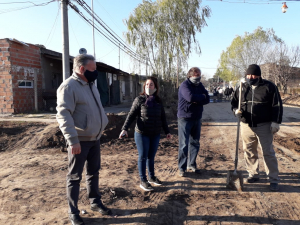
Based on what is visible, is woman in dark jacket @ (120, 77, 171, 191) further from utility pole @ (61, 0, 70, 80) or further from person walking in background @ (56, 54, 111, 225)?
utility pole @ (61, 0, 70, 80)

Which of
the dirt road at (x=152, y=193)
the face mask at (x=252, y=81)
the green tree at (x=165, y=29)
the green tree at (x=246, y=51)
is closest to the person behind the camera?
the dirt road at (x=152, y=193)

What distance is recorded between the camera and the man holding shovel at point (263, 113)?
3.82 m

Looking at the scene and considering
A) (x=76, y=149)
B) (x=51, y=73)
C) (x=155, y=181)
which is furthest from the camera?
(x=51, y=73)

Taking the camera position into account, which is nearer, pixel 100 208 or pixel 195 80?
pixel 100 208

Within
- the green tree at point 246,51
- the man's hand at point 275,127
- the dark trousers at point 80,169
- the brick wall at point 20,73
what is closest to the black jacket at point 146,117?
the dark trousers at point 80,169

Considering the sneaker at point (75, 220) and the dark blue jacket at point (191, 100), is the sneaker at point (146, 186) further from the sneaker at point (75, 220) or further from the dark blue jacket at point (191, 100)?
the dark blue jacket at point (191, 100)

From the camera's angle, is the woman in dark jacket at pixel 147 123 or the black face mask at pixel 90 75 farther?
the woman in dark jacket at pixel 147 123

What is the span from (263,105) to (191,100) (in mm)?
1124

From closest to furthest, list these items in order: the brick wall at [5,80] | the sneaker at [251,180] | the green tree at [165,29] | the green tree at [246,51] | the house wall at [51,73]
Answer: the sneaker at [251,180], the brick wall at [5,80], the house wall at [51,73], the green tree at [165,29], the green tree at [246,51]

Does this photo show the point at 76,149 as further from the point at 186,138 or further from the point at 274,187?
the point at 274,187

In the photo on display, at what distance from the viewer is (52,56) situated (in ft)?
42.4

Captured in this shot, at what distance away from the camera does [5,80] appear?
10.9 metres

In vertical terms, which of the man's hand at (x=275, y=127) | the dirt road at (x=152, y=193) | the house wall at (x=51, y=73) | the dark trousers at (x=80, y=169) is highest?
the house wall at (x=51, y=73)

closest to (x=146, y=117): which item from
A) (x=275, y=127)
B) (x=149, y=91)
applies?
(x=149, y=91)
